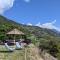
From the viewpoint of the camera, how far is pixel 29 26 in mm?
35531

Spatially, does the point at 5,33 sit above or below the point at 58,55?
above

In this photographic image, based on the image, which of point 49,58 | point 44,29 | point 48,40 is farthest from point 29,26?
point 49,58

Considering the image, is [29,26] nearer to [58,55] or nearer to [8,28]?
[8,28]

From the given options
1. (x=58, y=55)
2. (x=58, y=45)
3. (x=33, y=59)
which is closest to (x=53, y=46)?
(x=58, y=45)

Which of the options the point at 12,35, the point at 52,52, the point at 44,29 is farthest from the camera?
the point at 44,29

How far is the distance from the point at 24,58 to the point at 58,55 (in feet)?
10.6

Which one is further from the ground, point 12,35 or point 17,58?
point 12,35

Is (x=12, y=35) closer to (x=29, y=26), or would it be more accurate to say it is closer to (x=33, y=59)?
(x=29, y=26)

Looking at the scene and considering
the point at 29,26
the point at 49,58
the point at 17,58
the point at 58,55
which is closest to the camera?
the point at 17,58

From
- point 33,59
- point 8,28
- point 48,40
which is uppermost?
point 8,28

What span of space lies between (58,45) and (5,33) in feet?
34.4

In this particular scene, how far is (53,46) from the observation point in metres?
17.7

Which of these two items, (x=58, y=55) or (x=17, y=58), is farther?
(x=58, y=55)

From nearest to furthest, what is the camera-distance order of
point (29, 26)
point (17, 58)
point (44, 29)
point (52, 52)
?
point (17, 58) < point (52, 52) < point (44, 29) < point (29, 26)
